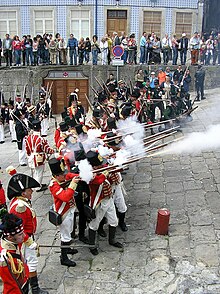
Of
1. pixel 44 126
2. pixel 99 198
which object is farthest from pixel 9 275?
pixel 44 126

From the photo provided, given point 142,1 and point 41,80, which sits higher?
point 142,1

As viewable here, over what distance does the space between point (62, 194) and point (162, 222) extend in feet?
5.97

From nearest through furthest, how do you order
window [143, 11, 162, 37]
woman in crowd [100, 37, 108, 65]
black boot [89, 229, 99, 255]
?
black boot [89, 229, 99, 255] < woman in crowd [100, 37, 108, 65] < window [143, 11, 162, 37]

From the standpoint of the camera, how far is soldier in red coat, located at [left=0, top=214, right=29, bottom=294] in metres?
4.03

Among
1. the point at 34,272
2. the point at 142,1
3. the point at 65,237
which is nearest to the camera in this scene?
the point at 34,272

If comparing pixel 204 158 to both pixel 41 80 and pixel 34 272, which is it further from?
pixel 41 80

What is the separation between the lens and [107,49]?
18.3 m

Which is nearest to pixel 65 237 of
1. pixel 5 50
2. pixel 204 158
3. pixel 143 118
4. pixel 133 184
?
pixel 133 184

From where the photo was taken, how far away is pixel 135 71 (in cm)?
1789

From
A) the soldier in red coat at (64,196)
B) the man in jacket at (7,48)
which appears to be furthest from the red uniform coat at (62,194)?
the man in jacket at (7,48)

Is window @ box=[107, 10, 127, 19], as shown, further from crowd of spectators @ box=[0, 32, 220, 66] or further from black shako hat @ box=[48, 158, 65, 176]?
black shako hat @ box=[48, 158, 65, 176]

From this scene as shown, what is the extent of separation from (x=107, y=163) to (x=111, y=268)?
4.91ft

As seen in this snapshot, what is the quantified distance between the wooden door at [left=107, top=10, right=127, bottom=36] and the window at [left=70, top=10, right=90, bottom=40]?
1.06m

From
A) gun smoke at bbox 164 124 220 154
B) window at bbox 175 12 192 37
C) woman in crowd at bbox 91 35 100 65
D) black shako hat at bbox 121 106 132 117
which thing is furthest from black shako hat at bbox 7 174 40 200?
window at bbox 175 12 192 37
